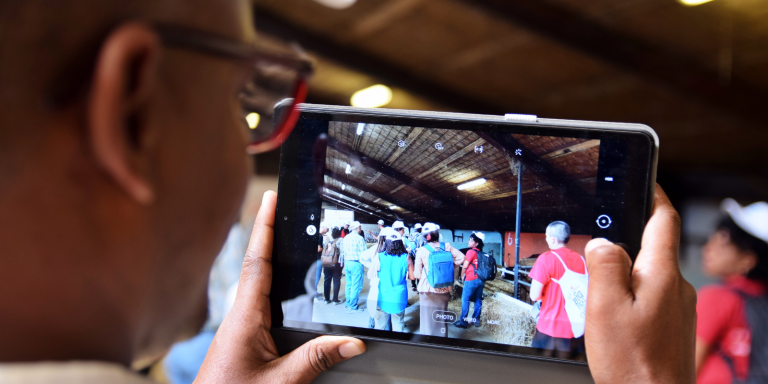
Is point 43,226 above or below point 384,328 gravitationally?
above

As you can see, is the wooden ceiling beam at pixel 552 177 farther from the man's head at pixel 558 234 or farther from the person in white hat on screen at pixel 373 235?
the person in white hat on screen at pixel 373 235

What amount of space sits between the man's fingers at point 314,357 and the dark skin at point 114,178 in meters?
0.35

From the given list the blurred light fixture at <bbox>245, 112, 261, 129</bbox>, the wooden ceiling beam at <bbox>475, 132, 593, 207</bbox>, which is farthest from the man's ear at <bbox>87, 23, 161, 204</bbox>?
the wooden ceiling beam at <bbox>475, 132, 593, 207</bbox>

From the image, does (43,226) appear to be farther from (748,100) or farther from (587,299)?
(748,100)

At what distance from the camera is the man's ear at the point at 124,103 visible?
261 mm

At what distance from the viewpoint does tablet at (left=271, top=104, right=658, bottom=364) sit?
0.69 metres

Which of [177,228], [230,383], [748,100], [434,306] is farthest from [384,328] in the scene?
[748,100]

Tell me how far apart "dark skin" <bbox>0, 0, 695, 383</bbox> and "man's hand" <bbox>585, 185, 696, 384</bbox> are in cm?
53

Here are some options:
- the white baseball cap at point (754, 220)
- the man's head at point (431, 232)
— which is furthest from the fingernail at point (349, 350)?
the white baseball cap at point (754, 220)

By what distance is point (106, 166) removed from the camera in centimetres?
27

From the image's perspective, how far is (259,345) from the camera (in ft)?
2.42

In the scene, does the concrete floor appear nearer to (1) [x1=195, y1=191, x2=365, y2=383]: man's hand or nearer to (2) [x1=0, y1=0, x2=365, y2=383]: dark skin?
(1) [x1=195, y1=191, x2=365, y2=383]: man's hand

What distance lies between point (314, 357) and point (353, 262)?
0.53 ft

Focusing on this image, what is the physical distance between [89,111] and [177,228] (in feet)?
0.33
